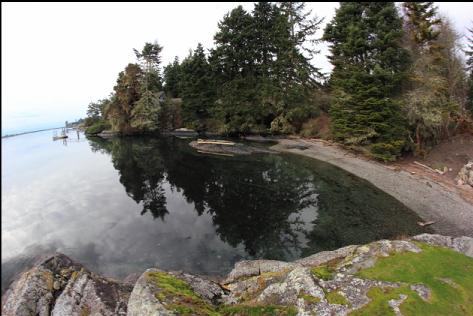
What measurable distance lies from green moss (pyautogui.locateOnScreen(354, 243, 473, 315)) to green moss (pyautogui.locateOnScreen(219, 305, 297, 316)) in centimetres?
167

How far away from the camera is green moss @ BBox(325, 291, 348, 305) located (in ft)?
25.3

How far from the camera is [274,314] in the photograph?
7.53 m

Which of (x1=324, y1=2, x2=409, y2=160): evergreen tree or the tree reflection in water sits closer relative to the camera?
the tree reflection in water

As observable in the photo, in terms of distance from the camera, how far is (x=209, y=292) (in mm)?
9789

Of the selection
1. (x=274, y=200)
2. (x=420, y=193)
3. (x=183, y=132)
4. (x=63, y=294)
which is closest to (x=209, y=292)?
(x=63, y=294)

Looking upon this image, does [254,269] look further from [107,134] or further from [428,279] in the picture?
[107,134]

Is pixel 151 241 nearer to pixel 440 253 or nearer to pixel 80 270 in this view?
pixel 80 270

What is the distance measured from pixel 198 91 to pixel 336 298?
5467 cm

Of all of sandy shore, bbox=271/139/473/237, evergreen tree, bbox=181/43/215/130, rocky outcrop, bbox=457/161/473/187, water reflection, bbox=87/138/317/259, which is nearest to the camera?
water reflection, bbox=87/138/317/259

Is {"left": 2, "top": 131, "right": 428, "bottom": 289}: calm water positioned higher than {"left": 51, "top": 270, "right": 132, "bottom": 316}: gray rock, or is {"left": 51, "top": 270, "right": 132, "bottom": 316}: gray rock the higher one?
{"left": 51, "top": 270, "right": 132, "bottom": 316}: gray rock

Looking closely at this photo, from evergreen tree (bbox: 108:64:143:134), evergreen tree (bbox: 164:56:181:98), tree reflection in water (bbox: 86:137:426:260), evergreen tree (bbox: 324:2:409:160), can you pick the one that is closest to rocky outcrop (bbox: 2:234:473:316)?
tree reflection in water (bbox: 86:137:426:260)

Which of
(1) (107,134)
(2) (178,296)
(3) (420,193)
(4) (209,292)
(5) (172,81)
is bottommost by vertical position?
(3) (420,193)

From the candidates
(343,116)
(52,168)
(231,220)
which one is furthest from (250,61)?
(231,220)

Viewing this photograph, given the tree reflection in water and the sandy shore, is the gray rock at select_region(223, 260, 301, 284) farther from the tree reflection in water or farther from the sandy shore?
the sandy shore
